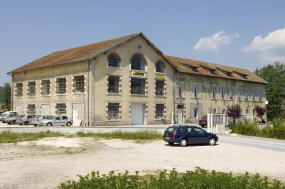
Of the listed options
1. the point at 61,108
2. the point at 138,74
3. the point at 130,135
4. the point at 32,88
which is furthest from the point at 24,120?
the point at 130,135

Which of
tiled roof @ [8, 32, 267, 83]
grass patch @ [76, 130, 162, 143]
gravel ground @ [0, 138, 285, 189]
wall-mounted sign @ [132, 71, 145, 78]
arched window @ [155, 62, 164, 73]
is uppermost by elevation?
tiled roof @ [8, 32, 267, 83]

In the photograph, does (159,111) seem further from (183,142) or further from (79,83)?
(183,142)

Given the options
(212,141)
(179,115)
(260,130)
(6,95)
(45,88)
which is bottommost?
(212,141)

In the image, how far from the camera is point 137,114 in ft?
125

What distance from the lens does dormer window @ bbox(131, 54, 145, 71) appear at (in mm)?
37812

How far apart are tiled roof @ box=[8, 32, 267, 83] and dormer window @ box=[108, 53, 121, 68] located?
1210mm

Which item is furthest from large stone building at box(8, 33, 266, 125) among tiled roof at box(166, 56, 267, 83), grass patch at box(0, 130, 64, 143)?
grass patch at box(0, 130, 64, 143)

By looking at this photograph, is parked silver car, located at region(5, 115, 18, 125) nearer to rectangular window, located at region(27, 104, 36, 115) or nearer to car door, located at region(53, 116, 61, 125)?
rectangular window, located at region(27, 104, 36, 115)

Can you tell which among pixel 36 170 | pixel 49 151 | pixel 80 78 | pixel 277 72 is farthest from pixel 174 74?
pixel 277 72

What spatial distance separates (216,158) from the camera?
583 inches

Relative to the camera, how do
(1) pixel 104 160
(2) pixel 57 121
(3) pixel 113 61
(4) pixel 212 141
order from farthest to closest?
1. (3) pixel 113 61
2. (2) pixel 57 121
3. (4) pixel 212 141
4. (1) pixel 104 160

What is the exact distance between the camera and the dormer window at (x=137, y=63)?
124 ft

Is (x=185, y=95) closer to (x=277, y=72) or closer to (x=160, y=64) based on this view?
(x=160, y=64)

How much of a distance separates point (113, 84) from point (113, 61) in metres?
2.62
